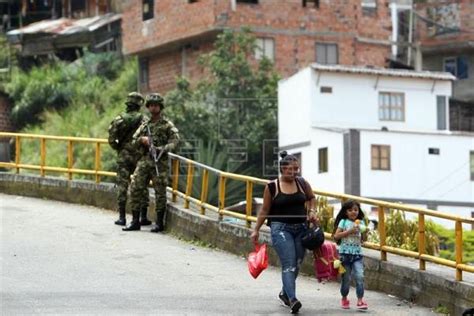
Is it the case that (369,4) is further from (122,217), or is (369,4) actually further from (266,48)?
(122,217)

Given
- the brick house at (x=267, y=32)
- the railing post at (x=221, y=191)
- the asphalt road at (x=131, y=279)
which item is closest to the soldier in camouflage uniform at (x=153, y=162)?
the asphalt road at (x=131, y=279)

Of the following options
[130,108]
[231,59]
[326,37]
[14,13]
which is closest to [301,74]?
[231,59]

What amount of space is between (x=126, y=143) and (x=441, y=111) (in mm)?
36371

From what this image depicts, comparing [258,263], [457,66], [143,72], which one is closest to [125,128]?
[258,263]

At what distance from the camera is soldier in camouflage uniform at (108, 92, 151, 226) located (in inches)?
854

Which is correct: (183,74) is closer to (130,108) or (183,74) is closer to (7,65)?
(7,65)

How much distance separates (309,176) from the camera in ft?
173

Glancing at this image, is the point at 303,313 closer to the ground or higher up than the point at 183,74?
closer to the ground

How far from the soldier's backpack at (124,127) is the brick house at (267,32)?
36.0m

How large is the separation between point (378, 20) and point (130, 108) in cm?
4164

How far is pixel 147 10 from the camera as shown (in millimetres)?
63375

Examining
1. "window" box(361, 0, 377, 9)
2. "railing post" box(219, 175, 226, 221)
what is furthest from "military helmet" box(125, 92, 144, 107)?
"window" box(361, 0, 377, 9)

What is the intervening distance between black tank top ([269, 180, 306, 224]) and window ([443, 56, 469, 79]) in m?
51.8

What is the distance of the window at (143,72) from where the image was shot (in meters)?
63.5
